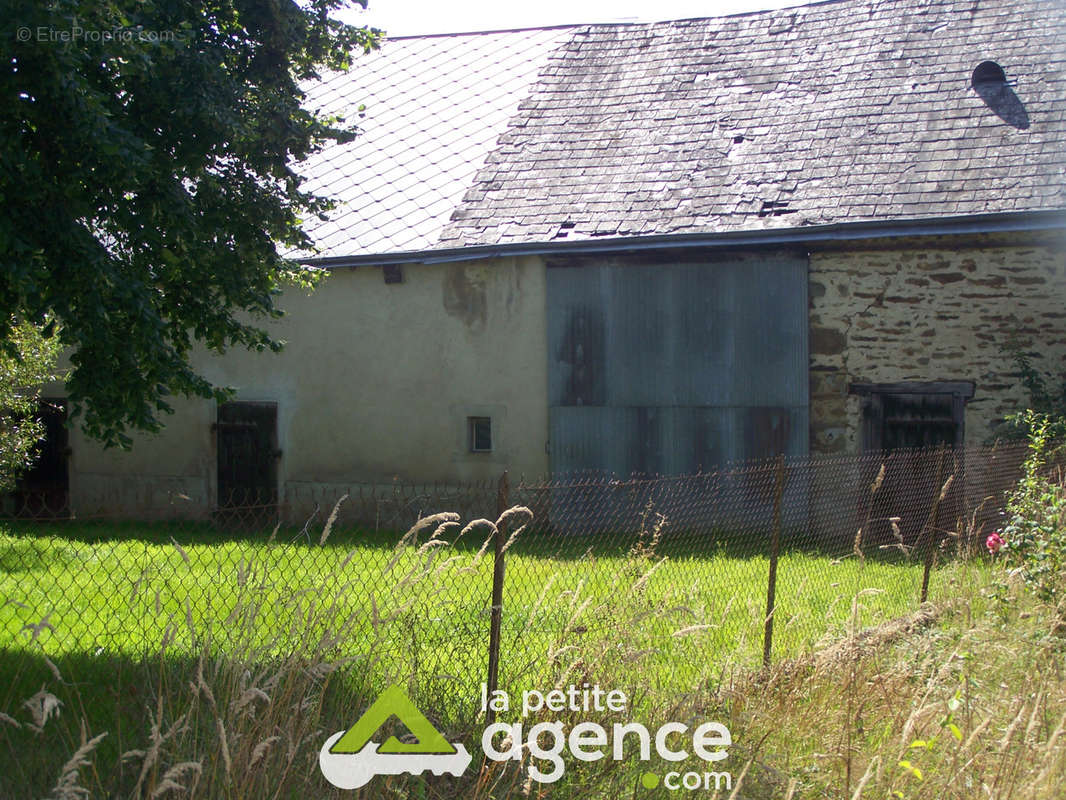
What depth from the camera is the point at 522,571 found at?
9242 millimetres

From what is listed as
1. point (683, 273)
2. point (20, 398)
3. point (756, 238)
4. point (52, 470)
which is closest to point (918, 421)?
point (756, 238)

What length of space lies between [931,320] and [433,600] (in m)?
7.68

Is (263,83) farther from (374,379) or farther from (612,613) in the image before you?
(374,379)

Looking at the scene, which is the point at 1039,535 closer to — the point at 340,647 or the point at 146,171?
the point at 340,647

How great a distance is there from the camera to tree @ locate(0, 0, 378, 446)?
598cm

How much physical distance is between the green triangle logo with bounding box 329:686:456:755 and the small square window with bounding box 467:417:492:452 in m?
9.64

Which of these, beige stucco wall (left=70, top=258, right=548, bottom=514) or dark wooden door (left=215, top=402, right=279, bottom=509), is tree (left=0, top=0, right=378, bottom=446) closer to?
beige stucco wall (left=70, top=258, right=548, bottom=514)

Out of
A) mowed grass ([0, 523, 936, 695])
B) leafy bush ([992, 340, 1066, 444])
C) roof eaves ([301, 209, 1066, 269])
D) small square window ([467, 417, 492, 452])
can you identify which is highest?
roof eaves ([301, 209, 1066, 269])

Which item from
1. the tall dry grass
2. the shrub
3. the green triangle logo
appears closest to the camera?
the tall dry grass

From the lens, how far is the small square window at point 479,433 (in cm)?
1397

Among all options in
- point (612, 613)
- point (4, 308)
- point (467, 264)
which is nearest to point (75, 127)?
point (4, 308)

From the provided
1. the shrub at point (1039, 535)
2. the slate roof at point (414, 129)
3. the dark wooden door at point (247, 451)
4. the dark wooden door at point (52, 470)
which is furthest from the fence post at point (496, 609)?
the dark wooden door at point (52, 470)

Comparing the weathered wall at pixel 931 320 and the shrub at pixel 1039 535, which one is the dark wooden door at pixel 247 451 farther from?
the shrub at pixel 1039 535

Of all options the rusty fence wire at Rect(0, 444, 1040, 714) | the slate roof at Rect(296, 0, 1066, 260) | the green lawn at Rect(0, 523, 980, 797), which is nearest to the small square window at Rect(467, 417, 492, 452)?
the rusty fence wire at Rect(0, 444, 1040, 714)
